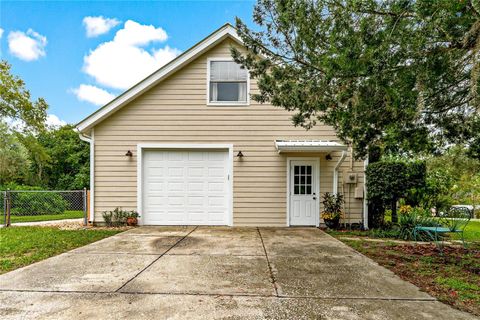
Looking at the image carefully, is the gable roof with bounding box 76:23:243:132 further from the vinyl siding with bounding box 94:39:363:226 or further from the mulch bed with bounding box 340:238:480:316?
the mulch bed with bounding box 340:238:480:316

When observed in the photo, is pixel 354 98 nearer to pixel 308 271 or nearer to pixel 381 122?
pixel 381 122

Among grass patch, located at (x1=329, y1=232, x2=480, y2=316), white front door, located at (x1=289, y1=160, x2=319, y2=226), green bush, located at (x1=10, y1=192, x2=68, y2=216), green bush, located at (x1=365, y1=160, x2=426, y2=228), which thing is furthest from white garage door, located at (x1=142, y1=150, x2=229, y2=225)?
green bush, located at (x1=365, y1=160, x2=426, y2=228)

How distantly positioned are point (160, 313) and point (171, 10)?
12792 mm

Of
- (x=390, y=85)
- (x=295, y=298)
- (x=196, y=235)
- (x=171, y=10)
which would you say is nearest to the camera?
(x=295, y=298)

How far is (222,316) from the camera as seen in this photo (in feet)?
9.21

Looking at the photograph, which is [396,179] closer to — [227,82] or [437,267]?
[437,267]

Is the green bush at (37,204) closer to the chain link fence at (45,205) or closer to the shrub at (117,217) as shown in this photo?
the chain link fence at (45,205)

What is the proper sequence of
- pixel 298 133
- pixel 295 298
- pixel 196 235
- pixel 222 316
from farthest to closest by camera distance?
pixel 298 133, pixel 196 235, pixel 295 298, pixel 222 316

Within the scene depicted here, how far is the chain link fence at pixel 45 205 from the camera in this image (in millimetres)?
9191

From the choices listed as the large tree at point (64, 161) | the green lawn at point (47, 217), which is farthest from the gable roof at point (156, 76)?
the large tree at point (64, 161)

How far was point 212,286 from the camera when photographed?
3.60m

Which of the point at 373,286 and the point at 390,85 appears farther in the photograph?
the point at 390,85

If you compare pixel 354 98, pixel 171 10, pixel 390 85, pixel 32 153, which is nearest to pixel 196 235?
pixel 354 98

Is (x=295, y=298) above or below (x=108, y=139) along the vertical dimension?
below
